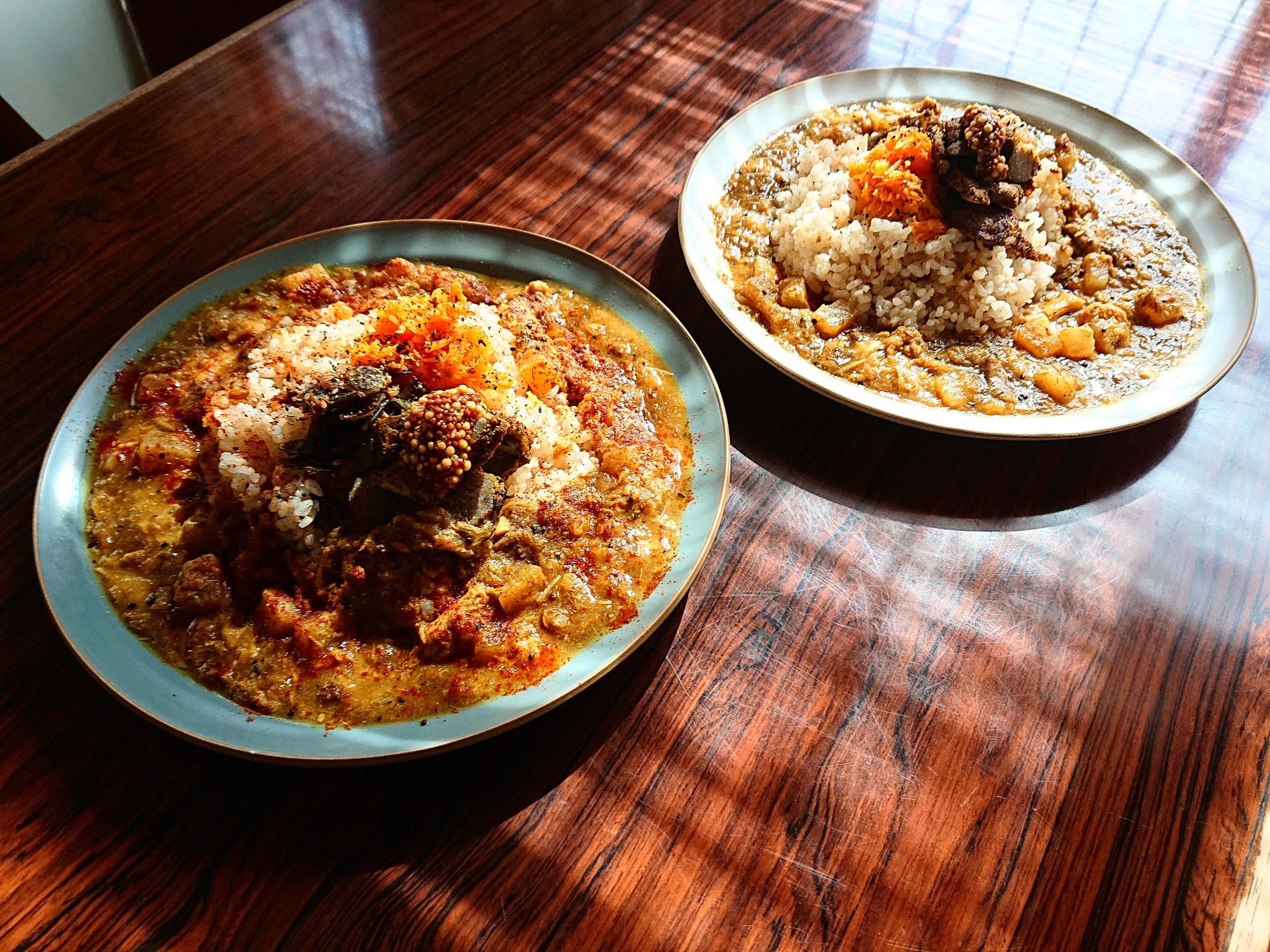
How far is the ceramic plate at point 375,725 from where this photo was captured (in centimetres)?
130

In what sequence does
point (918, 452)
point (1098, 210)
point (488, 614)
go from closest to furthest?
1. point (488, 614)
2. point (918, 452)
3. point (1098, 210)

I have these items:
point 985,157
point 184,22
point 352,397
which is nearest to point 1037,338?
point 985,157

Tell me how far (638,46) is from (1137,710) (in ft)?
8.37

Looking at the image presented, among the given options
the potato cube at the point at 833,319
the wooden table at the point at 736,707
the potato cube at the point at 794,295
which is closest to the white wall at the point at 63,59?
the wooden table at the point at 736,707

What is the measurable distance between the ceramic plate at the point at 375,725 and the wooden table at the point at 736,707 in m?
0.14

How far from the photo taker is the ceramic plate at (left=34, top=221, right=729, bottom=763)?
1296mm

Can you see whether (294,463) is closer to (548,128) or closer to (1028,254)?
(548,128)

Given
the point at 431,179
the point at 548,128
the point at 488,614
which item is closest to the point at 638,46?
the point at 548,128

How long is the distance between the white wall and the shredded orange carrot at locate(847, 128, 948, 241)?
3.85 m

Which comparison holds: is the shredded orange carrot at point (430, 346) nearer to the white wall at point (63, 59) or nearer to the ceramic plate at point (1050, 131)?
the ceramic plate at point (1050, 131)

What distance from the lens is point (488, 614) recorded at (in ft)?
4.91

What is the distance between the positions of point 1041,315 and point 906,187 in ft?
1.55

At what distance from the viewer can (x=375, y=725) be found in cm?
134

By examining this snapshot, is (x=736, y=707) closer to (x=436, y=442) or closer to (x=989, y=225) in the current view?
(x=436, y=442)
